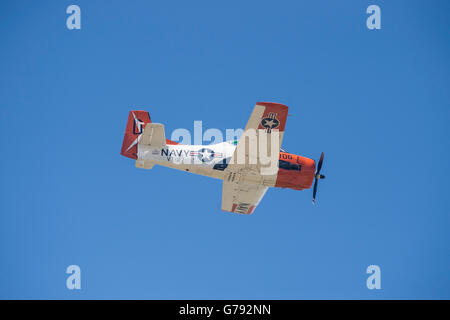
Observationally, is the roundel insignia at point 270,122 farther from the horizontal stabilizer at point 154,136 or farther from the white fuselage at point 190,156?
the horizontal stabilizer at point 154,136

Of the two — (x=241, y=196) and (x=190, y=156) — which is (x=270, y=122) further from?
(x=241, y=196)

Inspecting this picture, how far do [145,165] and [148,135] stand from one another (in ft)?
5.09

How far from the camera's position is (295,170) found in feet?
73.9

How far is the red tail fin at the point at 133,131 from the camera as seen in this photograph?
21812 millimetres

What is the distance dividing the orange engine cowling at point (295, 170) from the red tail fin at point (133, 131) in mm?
6958

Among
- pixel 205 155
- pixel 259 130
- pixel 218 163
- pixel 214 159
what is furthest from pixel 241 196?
pixel 259 130

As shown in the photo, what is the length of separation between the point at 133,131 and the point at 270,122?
667 centimetres

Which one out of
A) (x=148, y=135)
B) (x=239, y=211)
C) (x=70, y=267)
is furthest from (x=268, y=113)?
(x=70, y=267)

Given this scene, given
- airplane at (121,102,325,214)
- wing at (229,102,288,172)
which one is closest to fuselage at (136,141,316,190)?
airplane at (121,102,325,214)

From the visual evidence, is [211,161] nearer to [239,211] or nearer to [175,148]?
[175,148]

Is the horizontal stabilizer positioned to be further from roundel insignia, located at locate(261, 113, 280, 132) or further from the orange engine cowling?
the orange engine cowling

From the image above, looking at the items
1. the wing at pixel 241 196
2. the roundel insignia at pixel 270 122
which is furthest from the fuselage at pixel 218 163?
the roundel insignia at pixel 270 122

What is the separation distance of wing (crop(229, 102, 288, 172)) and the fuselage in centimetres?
88

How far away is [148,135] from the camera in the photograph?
21.4 m
